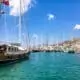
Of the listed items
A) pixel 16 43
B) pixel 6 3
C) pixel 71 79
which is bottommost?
pixel 71 79

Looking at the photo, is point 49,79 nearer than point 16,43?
Yes

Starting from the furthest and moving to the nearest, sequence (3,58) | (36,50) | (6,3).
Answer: (36,50) < (6,3) < (3,58)

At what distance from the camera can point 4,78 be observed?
77.7 ft

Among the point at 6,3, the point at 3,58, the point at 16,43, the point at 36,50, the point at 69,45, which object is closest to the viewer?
the point at 3,58

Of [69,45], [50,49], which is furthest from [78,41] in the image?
[50,49]

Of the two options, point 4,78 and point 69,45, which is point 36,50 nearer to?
point 69,45

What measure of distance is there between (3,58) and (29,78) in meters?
12.5

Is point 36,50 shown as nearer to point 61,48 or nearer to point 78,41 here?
point 61,48

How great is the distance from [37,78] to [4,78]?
112 inches

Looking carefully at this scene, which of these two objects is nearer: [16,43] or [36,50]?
[16,43]

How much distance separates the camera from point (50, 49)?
134m

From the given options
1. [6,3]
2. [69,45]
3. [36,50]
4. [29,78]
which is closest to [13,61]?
[6,3]

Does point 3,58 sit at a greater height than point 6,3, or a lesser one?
lesser

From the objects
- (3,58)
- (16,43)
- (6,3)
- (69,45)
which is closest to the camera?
(3,58)
